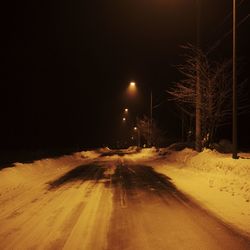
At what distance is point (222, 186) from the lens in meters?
14.8

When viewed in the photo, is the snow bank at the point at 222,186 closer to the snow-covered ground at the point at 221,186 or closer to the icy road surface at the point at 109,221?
the snow-covered ground at the point at 221,186

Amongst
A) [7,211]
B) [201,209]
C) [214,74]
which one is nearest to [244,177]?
[201,209]

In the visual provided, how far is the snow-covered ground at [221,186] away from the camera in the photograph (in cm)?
984

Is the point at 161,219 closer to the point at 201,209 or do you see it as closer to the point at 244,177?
the point at 201,209

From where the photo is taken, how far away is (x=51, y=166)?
92.9 feet

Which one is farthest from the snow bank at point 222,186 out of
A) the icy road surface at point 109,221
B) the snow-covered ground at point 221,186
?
the icy road surface at point 109,221

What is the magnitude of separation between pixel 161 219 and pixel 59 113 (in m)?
122

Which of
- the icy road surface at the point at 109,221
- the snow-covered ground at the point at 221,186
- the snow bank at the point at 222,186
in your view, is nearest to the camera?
the icy road surface at the point at 109,221

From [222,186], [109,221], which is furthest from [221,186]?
[109,221]

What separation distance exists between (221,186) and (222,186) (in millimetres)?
56

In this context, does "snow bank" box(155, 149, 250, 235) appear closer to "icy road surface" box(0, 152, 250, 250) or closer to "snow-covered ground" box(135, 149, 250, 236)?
"snow-covered ground" box(135, 149, 250, 236)

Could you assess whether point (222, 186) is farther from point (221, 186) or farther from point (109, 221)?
point (109, 221)

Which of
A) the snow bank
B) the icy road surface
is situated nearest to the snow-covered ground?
the snow bank

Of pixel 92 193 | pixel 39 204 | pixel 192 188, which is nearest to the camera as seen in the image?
pixel 39 204
